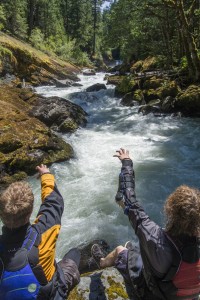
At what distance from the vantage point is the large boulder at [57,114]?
12617mm

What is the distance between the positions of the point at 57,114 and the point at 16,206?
1054 cm

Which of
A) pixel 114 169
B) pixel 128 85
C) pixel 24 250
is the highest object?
pixel 128 85

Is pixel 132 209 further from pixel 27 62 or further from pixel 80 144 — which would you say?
pixel 27 62

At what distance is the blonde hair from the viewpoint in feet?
8.58

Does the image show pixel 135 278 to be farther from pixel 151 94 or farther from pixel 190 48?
pixel 190 48

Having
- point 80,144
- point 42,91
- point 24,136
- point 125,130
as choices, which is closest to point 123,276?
point 24,136

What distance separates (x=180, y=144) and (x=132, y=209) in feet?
29.7

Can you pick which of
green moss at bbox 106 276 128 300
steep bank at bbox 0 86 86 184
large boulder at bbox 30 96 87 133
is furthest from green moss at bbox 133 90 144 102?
green moss at bbox 106 276 128 300

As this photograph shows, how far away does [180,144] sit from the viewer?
1155 cm

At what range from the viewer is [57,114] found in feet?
42.4

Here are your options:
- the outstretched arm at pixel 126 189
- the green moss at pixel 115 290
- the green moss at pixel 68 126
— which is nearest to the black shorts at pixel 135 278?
the green moss at pixel 115 290

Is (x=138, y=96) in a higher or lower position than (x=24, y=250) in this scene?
higher

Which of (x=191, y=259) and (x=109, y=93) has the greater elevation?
(x=109, y=93)

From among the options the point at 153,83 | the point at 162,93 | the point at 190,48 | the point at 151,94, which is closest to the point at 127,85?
the point at 153,83
